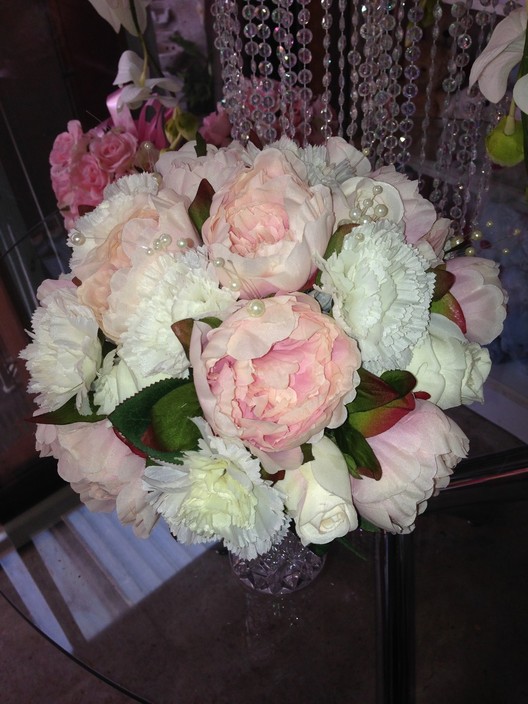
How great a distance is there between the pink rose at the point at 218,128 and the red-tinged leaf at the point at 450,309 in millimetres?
727

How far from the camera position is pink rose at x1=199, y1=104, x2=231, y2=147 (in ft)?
3.68

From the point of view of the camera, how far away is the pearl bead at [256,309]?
0.42 metres

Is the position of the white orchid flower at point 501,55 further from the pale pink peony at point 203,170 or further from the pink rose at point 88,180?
the pink rose at point 88,180

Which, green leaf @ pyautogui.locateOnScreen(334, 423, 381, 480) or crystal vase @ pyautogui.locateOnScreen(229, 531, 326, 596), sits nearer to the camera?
green leaf @ pyautogui.locateOnScreen(334, 423, 381, 480)

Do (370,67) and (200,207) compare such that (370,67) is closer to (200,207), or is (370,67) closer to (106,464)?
(200,207)

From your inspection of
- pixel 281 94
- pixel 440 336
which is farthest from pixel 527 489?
pixel 281 94

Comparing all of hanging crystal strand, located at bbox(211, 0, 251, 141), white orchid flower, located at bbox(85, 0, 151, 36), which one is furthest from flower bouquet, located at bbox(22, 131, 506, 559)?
hanging crystal strand, located at bbox(211, 0, 251, 141)

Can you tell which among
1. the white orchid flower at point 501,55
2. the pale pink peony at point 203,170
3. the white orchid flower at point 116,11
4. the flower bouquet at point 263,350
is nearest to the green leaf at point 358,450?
the flower bouquet at point 263,350

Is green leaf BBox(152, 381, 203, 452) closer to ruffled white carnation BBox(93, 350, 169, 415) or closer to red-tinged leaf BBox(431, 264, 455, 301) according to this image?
ruffled white carnation BBox(93, 350, 169, 415)

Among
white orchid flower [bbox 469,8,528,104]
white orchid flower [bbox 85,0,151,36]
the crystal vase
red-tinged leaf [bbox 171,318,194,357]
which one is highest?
white orchid flower [bbox 85,0,151,36]

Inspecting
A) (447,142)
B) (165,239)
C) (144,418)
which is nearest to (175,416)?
(144,418)

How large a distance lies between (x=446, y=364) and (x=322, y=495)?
138 mm

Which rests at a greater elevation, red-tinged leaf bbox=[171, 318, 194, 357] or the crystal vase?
red-tinged leaf bbox=[171, 318, 194, 357]

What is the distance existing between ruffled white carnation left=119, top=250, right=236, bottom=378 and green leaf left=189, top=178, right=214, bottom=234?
0.06 m
